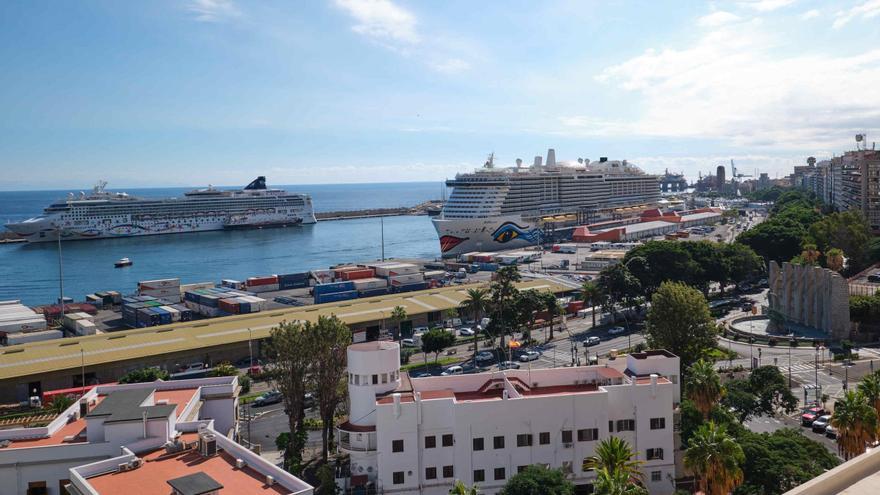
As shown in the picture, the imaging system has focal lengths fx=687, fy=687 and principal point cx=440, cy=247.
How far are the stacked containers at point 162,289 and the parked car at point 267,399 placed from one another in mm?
33466

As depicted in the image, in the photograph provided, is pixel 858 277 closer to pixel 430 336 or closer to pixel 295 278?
pixel 430 336

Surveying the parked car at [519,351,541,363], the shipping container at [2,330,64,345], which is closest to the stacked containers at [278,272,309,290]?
the shipping container at [2,330,64,345]

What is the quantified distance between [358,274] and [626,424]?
160 feet

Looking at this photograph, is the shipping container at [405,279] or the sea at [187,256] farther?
the sea at [187,256]

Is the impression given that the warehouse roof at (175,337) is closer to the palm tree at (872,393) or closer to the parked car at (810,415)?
the parked car at (810,415)

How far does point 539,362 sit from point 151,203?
113m

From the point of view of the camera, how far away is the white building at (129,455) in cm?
1684

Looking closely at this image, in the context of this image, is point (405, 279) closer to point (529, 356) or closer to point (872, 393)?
point (529, 356)

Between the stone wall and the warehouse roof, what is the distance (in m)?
22.7

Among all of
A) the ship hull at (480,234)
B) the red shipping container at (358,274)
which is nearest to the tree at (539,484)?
the red shipping container at (358,274)

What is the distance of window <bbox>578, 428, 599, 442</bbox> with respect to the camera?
906 inches

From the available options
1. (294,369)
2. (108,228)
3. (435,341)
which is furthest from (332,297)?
(108,228)

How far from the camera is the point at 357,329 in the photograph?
46.2m

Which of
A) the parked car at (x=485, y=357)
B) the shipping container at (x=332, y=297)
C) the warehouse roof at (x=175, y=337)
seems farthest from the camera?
the shipping container at (x=332, y=297)
